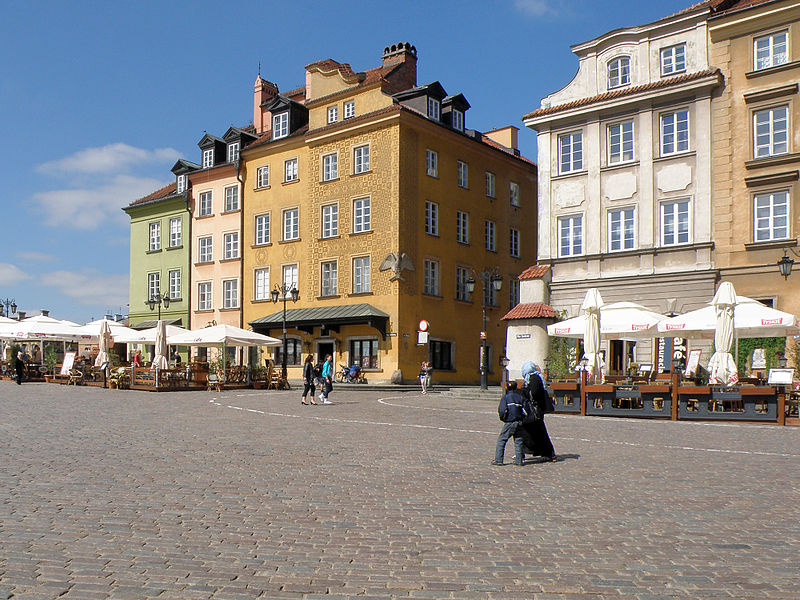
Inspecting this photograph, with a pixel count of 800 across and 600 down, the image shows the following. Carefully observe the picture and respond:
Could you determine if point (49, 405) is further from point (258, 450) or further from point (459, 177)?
point (459, 177)

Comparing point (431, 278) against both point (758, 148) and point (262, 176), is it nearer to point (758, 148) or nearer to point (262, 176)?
point (262, 176)

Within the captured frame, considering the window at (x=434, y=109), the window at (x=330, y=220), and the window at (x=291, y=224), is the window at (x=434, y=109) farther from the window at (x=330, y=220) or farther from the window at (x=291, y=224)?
the window at (x=291, y=224)

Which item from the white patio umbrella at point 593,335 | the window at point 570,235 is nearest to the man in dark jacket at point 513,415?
the white patio umbrella at point 593,335

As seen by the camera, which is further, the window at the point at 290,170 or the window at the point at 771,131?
the window at the point at 290,170

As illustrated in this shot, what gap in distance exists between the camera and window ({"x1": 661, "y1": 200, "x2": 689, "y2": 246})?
28203mm

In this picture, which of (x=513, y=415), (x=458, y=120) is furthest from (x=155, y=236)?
(x=513, y=415)

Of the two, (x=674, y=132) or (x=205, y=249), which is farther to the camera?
(x=205, y=249)

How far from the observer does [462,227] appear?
4375 cm

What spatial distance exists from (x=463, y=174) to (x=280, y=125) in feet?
35.5

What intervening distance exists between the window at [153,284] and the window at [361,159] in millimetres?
18318

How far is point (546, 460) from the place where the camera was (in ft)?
38.0

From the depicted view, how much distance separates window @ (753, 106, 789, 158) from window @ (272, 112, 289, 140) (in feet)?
85.6

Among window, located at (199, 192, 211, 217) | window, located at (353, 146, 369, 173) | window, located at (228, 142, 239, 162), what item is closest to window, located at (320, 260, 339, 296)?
window, located at (353, 146, 369, 173)

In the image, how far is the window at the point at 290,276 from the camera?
44.3m
